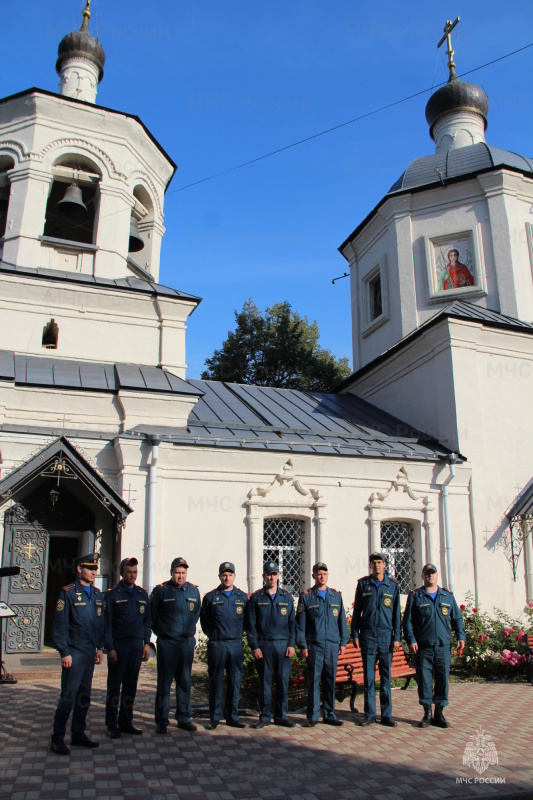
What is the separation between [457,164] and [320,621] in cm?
1370

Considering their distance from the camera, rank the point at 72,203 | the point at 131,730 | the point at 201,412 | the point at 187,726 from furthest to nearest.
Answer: the point at 201,412 < the point at 72,203 < the point at 187,726 < the point at 131,730

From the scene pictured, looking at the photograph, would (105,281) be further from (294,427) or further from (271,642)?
(271,642)

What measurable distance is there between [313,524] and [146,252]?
6.87 meters

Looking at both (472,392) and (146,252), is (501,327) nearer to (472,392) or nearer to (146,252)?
(472,392)

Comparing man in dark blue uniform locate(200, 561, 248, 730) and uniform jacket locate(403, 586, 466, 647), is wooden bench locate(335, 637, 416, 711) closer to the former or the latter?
uniform jacket locate(403, 586, 466, 647)

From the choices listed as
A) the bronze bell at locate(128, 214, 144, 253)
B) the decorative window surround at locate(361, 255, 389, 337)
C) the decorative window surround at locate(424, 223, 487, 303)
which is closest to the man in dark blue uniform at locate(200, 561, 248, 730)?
the bronze bell at locate(128, 214, 144, 253)

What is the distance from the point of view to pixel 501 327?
544 inches

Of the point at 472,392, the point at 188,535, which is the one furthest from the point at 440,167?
the point at 188,535

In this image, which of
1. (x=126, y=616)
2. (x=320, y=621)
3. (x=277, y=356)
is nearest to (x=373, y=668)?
(x=320, y=621)

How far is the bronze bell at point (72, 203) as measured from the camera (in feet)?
39.4

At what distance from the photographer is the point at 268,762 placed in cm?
517

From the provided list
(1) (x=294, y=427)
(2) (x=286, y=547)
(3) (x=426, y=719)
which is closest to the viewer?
(3) (x=426, y=719)

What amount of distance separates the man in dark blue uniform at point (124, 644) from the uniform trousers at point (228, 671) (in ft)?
2.19

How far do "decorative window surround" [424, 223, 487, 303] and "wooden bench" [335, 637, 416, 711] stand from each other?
9689 millimetres
